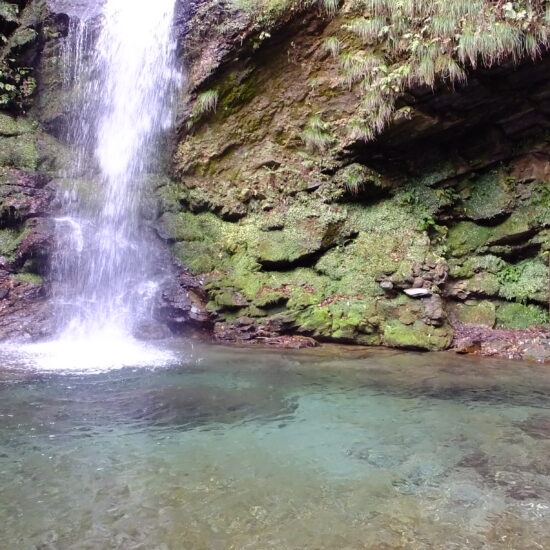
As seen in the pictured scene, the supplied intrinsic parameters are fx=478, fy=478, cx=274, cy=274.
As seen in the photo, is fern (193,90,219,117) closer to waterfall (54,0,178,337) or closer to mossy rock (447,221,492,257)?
waterfall (54,0,178,337)

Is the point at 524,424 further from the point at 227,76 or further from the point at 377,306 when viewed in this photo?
the point at 227,76

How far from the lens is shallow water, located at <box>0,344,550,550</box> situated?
260 cm

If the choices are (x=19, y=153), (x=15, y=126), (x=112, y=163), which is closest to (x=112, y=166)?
(x=112, y=163)

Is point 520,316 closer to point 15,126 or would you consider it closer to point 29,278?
point 29,278

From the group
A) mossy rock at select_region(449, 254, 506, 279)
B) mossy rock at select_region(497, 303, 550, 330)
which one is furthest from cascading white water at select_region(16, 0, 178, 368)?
mossy rock at select_region(497, 303, 550, 330)

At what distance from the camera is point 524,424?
432 centimetres

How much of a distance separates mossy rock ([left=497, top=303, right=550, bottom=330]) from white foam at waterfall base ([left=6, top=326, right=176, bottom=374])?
5631 millimetres

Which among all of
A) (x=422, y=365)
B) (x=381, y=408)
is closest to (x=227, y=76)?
(x=422, y=365)

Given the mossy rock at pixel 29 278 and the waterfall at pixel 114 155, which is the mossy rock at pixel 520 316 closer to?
the waterfall at pixel 114 155

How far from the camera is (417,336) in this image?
7.67 metres

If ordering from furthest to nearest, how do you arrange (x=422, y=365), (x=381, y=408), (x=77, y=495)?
(x=422, y=365) → (x=381, y=408) → (x=77, y=495)

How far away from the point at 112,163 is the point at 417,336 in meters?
7.83

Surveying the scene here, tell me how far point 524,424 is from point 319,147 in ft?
21.5

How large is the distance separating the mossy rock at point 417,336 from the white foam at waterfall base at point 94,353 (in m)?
3.50
